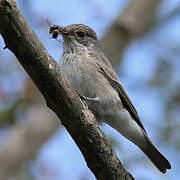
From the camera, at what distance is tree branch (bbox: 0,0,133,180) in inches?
126

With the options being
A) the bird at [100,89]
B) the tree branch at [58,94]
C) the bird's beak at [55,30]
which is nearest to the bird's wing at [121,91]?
the bird at [100,89]

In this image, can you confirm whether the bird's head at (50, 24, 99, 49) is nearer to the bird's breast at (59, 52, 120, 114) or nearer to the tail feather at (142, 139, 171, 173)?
the bird's breast at (59, 52, 120, 114)

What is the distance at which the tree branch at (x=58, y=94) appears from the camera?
320 cm

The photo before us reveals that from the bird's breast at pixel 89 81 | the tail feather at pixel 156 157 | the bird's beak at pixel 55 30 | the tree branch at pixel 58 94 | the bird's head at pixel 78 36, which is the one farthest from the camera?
the bird's head at pixel 78 36

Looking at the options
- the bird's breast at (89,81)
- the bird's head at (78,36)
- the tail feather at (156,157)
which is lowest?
the tail feather at (156,157)

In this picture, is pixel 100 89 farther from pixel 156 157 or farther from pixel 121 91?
pixel 156 157

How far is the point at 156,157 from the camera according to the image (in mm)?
5434

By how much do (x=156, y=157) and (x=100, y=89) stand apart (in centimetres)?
74

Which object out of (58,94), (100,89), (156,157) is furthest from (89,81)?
(58,94)

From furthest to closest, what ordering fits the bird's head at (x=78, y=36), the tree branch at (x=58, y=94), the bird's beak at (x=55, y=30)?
the bird's head at (x=78, y=36) < the bird's beak at (x=55, y=30) < the tree branch at (x=58, y=94)

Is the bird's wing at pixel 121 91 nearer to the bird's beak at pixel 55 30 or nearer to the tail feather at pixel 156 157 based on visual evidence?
the tail feather at pixel 156 157

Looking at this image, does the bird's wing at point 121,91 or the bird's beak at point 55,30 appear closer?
the bird's beak at point 55,30

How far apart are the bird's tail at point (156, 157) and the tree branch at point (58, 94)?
143cm

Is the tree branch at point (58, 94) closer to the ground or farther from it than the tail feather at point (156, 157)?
closer to the ground
